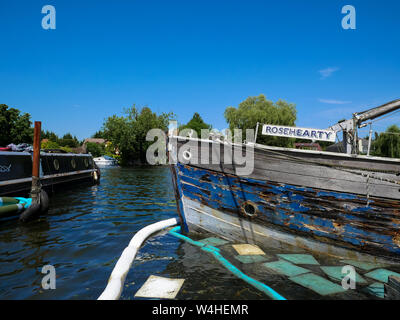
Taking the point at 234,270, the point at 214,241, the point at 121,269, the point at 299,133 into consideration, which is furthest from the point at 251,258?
the point at 299,133

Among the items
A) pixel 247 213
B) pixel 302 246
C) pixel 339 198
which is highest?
pixel 339 198

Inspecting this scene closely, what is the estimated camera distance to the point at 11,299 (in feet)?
14.2

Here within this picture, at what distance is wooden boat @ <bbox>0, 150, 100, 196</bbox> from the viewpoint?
11.4 m

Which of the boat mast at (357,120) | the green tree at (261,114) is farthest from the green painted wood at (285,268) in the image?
the green tree at (261,114)

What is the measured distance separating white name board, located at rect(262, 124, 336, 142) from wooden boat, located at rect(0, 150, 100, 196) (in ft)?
36.1

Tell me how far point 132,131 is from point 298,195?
4909 centimetres

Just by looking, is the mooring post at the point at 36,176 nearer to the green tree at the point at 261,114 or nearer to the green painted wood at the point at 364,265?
the green painted wood at the point at 364,265

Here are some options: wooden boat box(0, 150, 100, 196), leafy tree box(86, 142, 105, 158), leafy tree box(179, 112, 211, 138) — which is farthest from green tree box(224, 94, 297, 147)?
leafy tree box(86, 142, 105, 158)

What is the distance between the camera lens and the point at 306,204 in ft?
18.2

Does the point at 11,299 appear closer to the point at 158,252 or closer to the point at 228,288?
the point at 158,252

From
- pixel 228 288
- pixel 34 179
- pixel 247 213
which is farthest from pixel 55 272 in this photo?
pixel 34 179

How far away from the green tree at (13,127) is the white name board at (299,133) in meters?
60.6

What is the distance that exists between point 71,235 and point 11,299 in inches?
145

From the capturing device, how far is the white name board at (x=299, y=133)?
6059mm
